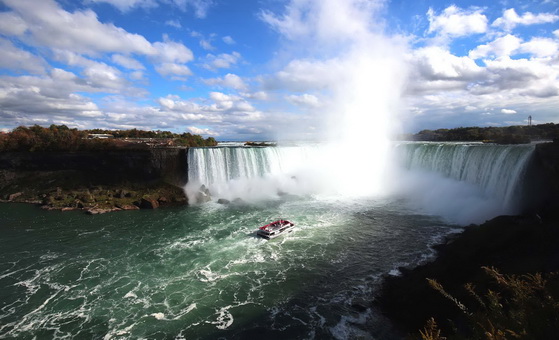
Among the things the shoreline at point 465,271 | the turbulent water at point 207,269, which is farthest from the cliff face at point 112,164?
the shoreline at point 465,271

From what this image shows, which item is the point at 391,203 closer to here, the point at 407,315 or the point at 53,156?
the point at 407,315

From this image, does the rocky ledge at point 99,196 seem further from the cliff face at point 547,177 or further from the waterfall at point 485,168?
the cliff face at point 547,177

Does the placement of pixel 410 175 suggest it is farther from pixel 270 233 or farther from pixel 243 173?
pixel 270 233

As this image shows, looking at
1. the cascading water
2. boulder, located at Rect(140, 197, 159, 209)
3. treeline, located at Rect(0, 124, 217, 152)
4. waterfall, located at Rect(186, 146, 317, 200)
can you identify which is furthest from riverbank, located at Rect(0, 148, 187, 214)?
the cascading water

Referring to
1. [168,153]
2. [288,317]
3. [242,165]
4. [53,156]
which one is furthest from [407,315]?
[53,156]

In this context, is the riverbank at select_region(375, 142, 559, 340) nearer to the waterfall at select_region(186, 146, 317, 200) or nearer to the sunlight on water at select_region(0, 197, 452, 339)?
the sunlight on water at select_region(0, 197, 452, 339)

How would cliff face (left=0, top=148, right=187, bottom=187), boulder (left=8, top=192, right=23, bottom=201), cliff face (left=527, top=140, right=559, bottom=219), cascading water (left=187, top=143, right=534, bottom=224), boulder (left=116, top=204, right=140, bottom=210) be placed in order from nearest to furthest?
cliff face (left=527, top=140, right=559, bottom=219) < cascading water (left=187, top=143, right=534, bottom=224) < boulder (left=116, top=204, right=140, bottom=210) < boulder (left=8, top=192, right=23, bottom=201) < cliff face (left=0, top=148, right=187, bottom=187)

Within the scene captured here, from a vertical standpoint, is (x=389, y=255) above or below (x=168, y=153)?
below
